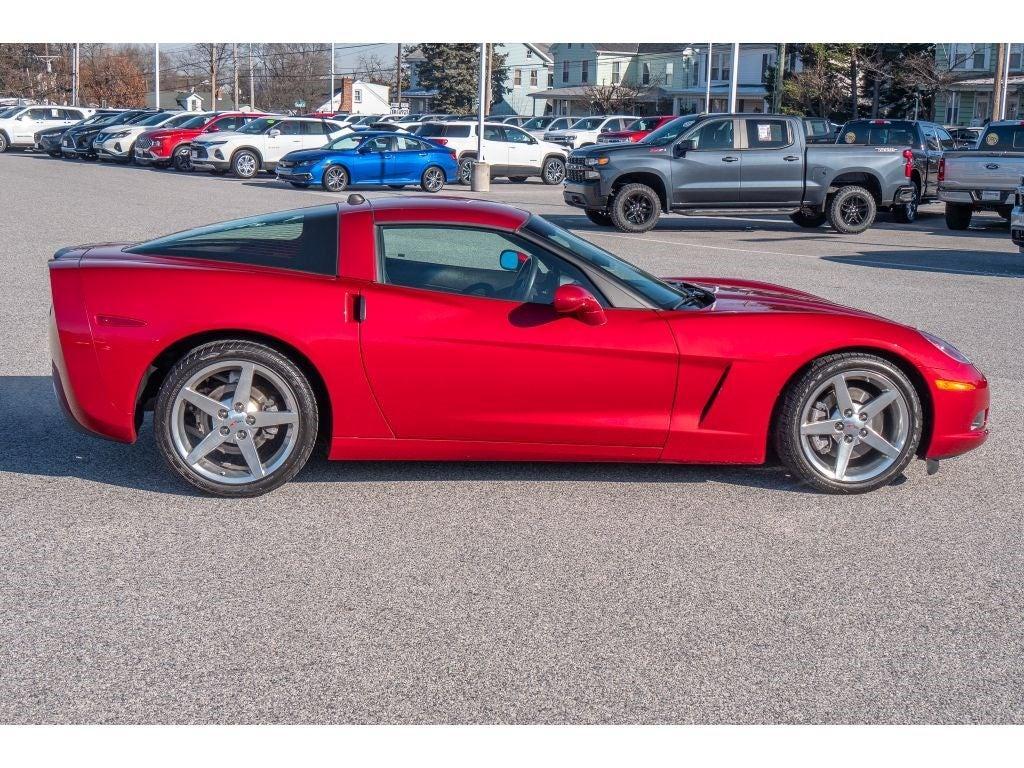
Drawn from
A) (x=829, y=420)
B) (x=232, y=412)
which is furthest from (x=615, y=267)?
(x=232, y=412)

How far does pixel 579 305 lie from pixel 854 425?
1471mm

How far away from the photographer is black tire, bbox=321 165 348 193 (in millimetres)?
28172

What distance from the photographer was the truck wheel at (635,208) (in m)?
19.8

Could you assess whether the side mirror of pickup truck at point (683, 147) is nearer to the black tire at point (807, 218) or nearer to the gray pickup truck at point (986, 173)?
the black tire at point (807, 218)

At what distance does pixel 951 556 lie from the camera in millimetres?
5102

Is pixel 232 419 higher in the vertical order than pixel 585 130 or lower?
lower

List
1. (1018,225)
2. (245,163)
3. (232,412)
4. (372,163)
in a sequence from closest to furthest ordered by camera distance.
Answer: (232,412) → (1018,225) → (372,163) → (245,163)

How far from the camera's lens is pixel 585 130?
4347 cm

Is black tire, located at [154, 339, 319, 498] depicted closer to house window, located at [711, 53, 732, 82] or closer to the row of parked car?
the row of parked car

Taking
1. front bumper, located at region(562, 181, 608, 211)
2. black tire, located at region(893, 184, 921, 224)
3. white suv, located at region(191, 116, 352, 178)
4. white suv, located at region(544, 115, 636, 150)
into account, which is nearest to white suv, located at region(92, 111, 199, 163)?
white suv, located at region(191, 116, 352, 178)

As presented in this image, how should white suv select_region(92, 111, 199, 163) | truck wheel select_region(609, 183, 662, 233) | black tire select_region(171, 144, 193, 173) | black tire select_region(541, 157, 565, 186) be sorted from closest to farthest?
truck wheel select_region(609, 183, 662, 233) < black tire select_region(541, 157, 565, 186) < black tire select_region(171, 144, 193, 173) < white suv select_region(92, 111, 199, 163)

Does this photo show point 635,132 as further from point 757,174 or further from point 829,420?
point 829,420

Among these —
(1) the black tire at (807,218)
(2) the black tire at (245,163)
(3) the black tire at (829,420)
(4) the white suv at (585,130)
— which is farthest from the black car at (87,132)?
(3) the black tire at (829,420)

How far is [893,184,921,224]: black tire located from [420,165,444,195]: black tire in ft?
36.6
